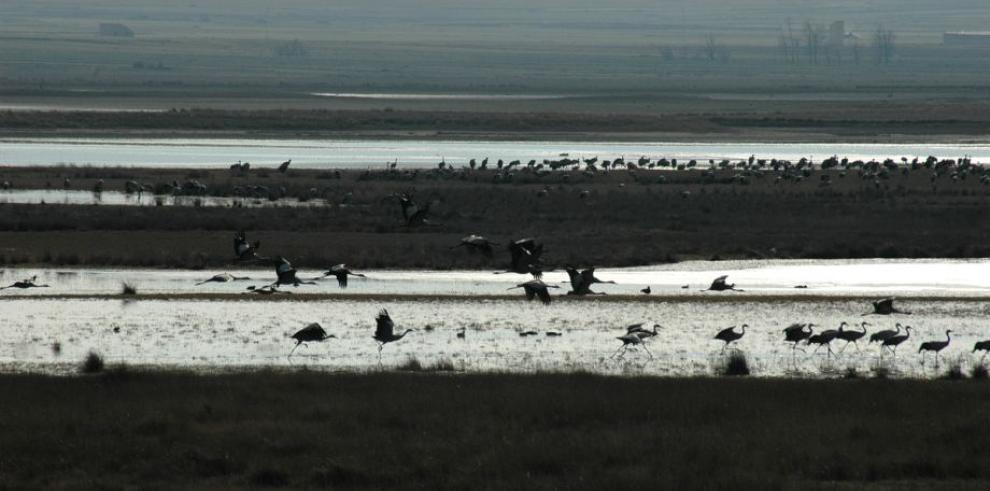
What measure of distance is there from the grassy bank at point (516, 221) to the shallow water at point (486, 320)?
2678mm

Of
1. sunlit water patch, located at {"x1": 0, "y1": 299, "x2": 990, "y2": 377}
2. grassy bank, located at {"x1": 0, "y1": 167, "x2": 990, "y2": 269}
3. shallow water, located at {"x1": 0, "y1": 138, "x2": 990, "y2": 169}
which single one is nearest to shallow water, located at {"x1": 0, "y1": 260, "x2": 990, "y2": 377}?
sunlit water patch, located at {"x1": 0, "y1": 299, "x2": 990, "y2": 377}

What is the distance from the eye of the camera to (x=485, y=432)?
16.7 m

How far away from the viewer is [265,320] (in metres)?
26.9

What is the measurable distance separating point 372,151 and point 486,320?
177ft

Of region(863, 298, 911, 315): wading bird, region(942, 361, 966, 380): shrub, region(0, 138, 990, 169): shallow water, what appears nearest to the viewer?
region(942, 361, 966, 380): shrub

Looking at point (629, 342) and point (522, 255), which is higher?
point (522, 255)

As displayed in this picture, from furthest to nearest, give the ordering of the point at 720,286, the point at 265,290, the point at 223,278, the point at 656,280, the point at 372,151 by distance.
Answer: the point at 372,151 → the point at 656,280 → the point at 223,278 → the point at 720,286 → the point at 265,290

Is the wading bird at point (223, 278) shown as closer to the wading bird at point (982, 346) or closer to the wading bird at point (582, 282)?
the wading bird at point (582, 282)

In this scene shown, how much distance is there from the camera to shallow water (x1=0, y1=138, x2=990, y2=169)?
230 ft

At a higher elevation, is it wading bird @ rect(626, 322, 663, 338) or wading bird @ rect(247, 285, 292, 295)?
wading bird @ rect(626, 322, 663, 338)

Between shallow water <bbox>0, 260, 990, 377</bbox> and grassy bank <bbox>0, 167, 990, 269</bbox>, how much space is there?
2.68 meters

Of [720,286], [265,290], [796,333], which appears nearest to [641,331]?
[796,333]

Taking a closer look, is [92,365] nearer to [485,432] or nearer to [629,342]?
[485,432]

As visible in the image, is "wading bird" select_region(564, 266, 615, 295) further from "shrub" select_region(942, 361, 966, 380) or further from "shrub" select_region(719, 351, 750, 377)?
"shrub" select_region(942, 361, 966, 380)
